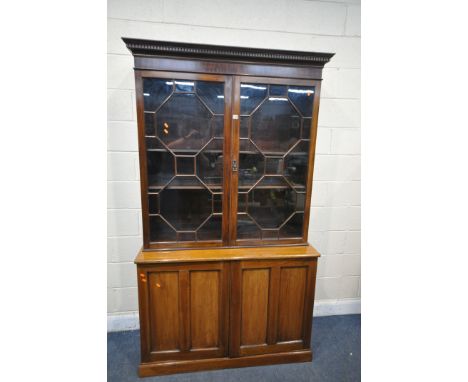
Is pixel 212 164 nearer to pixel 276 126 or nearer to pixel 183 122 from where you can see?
pixel 183 122

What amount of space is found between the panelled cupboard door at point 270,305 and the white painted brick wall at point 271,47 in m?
0.57

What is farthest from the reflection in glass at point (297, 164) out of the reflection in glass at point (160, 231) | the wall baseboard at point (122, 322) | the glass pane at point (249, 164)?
the wall baseboard at point (122, 322)

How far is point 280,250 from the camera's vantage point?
1.54 meters

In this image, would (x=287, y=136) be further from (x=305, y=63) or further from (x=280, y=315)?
(x=280, y=315)

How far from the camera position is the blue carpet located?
4.85 feet

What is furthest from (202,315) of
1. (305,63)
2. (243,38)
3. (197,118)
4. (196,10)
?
(196,10)

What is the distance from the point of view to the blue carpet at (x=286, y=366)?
4.85 feet

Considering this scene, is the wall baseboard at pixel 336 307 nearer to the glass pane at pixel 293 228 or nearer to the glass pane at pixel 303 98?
the glass pane at pixel 293 228

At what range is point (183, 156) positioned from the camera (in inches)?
56.7

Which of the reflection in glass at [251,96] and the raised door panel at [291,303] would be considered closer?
the reflection in glass at [251,96]

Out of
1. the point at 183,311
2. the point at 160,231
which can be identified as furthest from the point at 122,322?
the point at 160,231

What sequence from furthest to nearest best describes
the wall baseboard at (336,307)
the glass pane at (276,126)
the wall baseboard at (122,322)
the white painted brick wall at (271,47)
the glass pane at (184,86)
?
1. the wall baseboard at (336,307)
2. the wall baseboard at (122,322)
3. the white painted brick wall at (271,47)
4. the glass pane at (276,126)
5. the glass pane at (184,86)

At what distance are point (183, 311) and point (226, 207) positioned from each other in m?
0.73

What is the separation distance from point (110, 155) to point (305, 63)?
1506 millimetres
